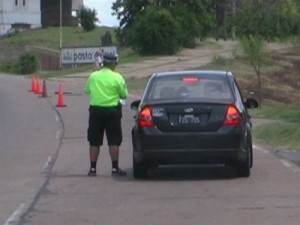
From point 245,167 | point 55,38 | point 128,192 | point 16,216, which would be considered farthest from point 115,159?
point 55,38

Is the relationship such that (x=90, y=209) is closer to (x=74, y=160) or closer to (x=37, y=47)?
(x=74, y=160)

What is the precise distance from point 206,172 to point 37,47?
73955 millimetres

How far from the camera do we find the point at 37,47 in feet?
297

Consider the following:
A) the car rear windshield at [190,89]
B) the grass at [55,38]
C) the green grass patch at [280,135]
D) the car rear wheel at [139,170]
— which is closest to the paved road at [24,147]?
the car rear wheel at [139,170]

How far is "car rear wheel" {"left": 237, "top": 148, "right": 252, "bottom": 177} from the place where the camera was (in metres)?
16.2

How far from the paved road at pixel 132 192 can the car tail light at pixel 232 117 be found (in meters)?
0.87

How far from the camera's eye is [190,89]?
16500mm

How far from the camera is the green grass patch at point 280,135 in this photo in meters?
21.8

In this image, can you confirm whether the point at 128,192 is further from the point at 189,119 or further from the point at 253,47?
the point at 253,47

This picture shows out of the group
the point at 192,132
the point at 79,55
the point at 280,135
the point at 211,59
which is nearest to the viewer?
the point at 192,132

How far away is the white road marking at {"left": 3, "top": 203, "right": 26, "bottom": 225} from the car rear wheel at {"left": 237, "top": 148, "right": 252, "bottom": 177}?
3.78 m

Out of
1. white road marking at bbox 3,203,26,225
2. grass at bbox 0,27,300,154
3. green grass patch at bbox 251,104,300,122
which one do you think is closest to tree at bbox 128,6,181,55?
grass at bbox 0,27,300,154

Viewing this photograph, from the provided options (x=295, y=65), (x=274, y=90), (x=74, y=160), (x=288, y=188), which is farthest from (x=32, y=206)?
(x=295, y=65)

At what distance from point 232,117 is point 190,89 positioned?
90 centimetres
